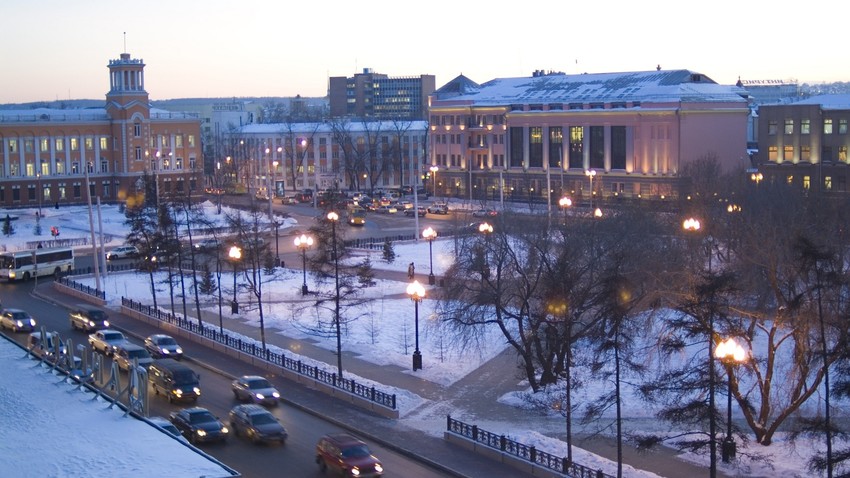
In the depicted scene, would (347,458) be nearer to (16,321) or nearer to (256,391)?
(256,391)

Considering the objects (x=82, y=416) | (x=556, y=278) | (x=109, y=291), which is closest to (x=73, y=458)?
(x=82, y=416)

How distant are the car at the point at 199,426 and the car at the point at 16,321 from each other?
18.3 meters

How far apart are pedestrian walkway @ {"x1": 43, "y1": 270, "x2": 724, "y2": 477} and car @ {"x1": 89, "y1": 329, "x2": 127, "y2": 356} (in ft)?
19.7

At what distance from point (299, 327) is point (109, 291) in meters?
15.6

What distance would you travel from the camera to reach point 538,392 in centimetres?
3331

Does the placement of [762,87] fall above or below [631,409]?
above

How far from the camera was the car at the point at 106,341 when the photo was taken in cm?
3734

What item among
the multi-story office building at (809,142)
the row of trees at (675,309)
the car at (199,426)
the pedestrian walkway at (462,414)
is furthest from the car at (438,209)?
the car at (199,426)

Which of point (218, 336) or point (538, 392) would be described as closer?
point (538, 392)

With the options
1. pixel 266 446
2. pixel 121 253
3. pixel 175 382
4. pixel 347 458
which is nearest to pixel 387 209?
pixel 121 253

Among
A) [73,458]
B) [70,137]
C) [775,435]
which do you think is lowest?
[775,435]

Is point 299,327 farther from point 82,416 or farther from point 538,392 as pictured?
point 82,416

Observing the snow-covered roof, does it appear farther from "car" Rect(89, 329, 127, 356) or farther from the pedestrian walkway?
the pedestrian walkway

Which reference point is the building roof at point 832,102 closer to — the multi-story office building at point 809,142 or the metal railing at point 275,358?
the multi-story office building at point 809,142
